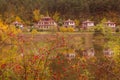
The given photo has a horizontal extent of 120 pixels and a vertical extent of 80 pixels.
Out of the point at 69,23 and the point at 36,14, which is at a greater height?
the point at 36,14

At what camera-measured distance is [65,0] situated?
124 feet

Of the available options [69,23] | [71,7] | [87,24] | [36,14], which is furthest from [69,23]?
[71,7]

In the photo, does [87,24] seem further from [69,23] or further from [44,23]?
[44,23]

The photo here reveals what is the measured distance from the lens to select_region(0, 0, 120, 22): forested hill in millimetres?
36344

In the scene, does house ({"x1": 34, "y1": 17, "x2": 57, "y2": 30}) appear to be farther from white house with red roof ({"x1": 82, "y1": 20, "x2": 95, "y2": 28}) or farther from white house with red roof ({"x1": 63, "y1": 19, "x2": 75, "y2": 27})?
white house with red roof ({"x1": 82, "y1": 20, "x2": 95, "y2": 28})

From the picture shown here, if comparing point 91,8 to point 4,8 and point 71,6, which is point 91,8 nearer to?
point 71,6

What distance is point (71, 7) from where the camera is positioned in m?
37.6

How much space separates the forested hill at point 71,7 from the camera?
36344 millimetres

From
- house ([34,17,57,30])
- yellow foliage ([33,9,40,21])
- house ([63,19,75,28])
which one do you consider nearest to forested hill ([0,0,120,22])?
yellow foliage ([33,9,40,21])

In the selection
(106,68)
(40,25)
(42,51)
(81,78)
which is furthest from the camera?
(40,25)

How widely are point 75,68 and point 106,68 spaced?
2.45 feet

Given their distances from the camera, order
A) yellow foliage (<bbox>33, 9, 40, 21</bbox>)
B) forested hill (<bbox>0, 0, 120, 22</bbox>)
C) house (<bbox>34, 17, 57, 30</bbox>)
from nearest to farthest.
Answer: house (<bbox>34, 17, 57, 30</bbox>)
yellow foliage (<bbox>33, 9, 40, 21</bbox>)
forested hill (<bbox>0, 0, 120, 22</bbox>)

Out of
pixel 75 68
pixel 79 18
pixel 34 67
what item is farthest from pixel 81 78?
pixel 79 18

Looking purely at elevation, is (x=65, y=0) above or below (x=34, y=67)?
above
